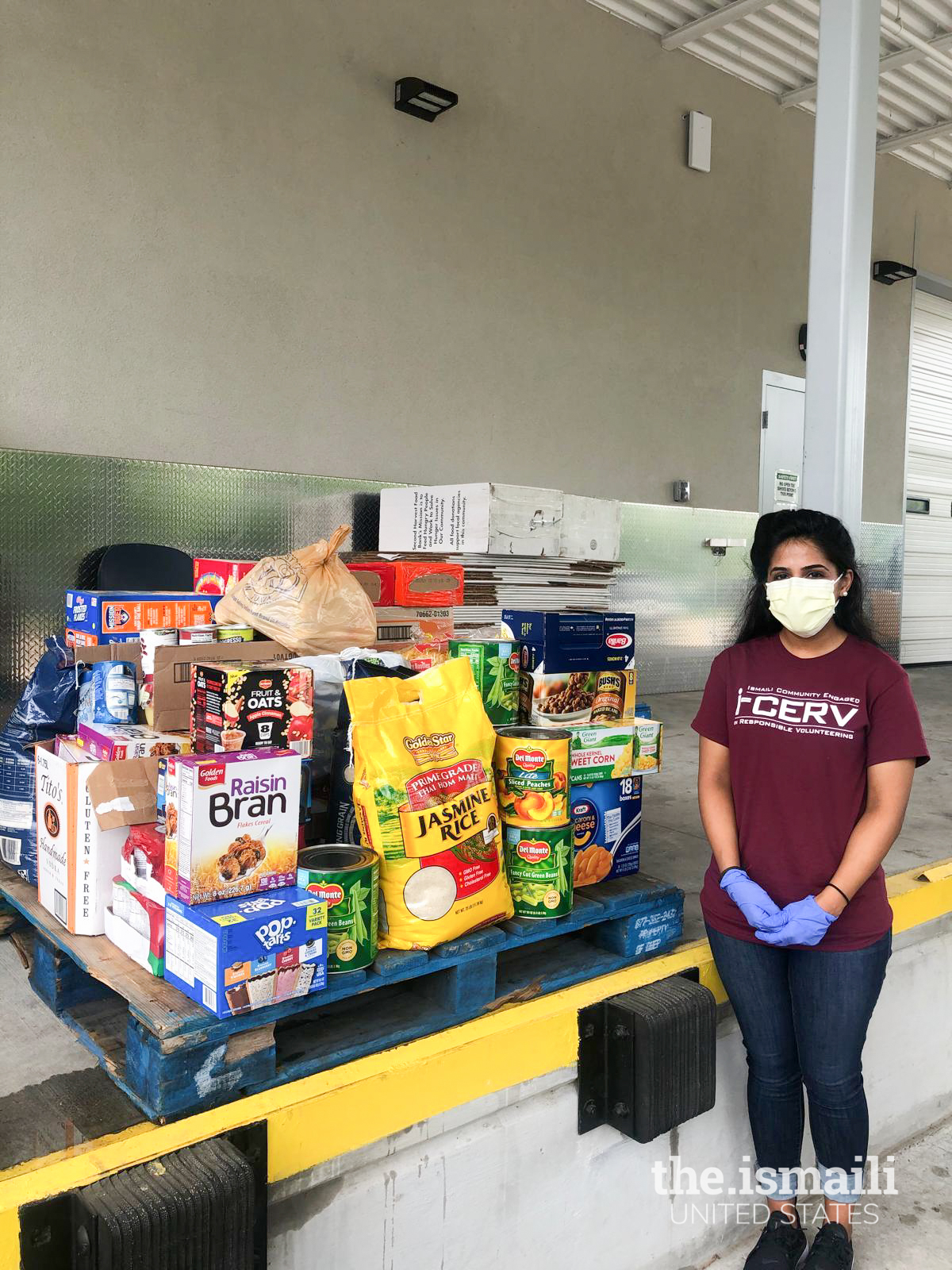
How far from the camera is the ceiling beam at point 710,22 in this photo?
7223mm

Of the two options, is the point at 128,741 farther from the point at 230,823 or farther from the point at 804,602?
the point at 804,602

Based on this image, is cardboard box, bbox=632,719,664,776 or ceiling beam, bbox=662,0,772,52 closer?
cardboard box, bbox=632,719,664,776

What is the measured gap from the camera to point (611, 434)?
7594 mm

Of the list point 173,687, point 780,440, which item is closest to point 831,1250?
point 173,687

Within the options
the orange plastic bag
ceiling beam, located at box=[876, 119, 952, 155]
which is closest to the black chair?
the orange plastic bag

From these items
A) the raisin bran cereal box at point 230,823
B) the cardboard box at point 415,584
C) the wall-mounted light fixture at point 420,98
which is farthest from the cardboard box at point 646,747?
the wall-mounted light fixture at point 420,98

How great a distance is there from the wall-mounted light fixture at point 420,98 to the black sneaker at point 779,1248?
235 inches

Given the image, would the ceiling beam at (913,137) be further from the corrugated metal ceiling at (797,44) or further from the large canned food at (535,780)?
the large canned food at (535,780)

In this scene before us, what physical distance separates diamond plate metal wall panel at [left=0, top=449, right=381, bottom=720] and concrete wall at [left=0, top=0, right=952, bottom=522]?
0.44 feet

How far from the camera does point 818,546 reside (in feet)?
7.13

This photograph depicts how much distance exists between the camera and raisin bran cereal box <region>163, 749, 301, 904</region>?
6.03 feet

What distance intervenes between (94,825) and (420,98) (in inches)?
211

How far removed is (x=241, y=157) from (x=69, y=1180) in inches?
207

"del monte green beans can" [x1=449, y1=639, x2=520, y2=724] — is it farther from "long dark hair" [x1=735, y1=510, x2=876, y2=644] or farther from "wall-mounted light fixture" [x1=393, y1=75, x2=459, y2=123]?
"wall-mounted light fixture" [x1=393, y1=75, x2=459, y2=123]
